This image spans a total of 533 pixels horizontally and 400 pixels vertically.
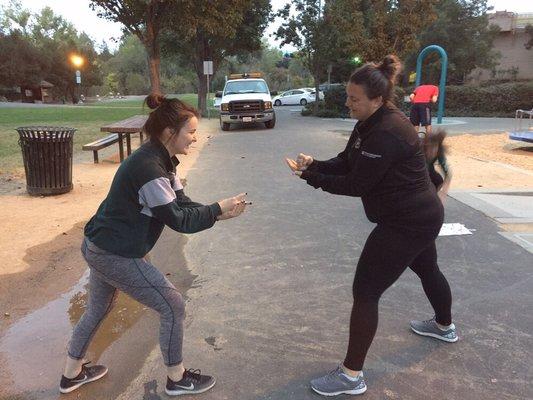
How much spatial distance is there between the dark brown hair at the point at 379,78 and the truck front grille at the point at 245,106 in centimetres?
1578

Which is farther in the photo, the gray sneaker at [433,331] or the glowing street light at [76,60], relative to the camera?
the glowing street light at [76,60]

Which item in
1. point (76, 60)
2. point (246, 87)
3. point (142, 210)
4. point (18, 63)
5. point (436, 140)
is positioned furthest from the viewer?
point (76, 60)

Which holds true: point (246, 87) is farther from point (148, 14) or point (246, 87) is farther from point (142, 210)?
point (142, 210)

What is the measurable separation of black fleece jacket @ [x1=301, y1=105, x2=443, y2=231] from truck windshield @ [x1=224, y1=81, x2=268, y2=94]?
17.0 metres

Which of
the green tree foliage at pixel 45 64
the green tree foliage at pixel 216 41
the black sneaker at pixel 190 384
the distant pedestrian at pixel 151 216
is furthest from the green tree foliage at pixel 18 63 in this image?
the black sneaker at pixel 190 384

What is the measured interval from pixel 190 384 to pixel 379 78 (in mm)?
1965

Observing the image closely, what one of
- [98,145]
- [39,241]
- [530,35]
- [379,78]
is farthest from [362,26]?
[530,35]

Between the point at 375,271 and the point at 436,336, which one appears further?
the point at 436,336

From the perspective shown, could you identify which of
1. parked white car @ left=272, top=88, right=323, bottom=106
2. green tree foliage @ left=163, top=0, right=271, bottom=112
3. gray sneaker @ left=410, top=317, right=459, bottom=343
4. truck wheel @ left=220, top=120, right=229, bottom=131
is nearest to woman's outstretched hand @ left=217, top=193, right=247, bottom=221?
gray sneaker @ left=410, top=317, right=459, bottom=343

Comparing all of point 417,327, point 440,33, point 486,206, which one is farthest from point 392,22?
point 417,327

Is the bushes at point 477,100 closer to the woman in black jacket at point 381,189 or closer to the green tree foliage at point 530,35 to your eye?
the green tree foliage at point 530,35

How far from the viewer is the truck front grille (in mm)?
17938

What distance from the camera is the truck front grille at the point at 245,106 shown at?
1794 cm

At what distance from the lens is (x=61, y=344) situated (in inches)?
132
